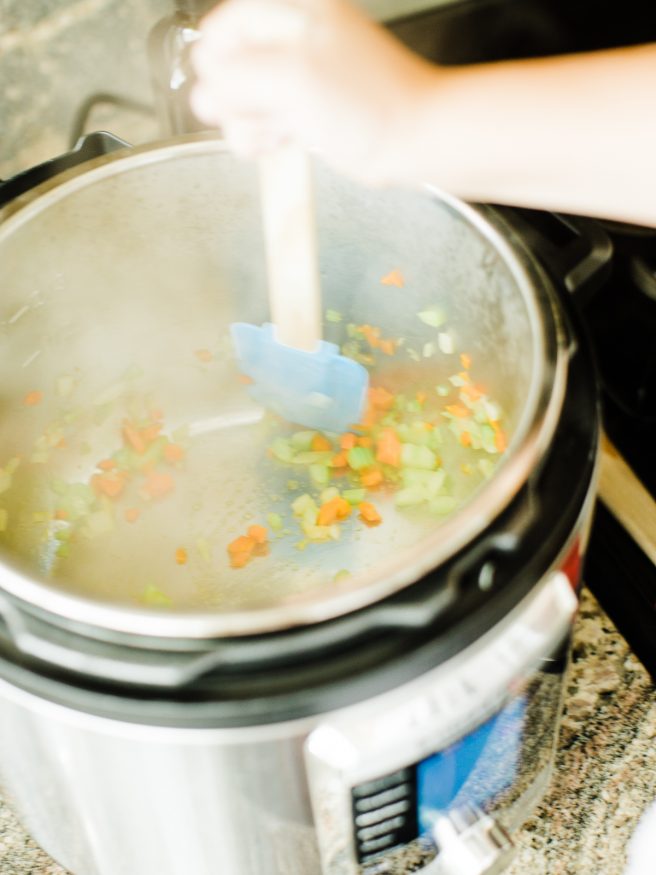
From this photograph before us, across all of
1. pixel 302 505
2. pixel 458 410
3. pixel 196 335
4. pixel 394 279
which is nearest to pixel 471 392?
pixel 458 410

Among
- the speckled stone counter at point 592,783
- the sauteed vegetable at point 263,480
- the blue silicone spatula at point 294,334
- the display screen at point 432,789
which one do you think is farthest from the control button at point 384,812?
the blue silicone spatula at point 294,334

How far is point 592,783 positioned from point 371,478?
1.39ft

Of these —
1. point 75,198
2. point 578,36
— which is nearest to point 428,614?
point 75,198

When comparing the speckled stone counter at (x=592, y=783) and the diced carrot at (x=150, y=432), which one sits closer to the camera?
the speckled stone counter at (x=592, y=783)

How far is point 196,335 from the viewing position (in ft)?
3.62

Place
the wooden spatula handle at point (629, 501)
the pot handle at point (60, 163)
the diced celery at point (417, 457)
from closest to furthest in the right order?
the pot handle at point (60, 163) < the wooden spatula handle at point (629, 501) < the diced celery at point (417, 457)

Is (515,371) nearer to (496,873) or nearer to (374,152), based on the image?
(374,152)

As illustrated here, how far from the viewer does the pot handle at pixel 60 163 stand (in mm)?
835

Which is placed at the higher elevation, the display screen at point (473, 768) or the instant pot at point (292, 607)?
the instant pot at point (292, 607)

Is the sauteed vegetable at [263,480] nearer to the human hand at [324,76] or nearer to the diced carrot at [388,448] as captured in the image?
the diced carrot at [388,448]

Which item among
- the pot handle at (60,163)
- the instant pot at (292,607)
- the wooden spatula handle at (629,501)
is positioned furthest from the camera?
the wooden spatula handle at (629,501)

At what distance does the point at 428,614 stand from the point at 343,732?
0.29 feet

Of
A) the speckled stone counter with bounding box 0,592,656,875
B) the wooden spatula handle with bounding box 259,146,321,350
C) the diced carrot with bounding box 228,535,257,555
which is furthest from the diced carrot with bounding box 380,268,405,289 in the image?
the speckled stone counter with bounding box 0,592,656,875

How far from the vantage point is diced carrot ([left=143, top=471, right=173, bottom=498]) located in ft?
3.54
